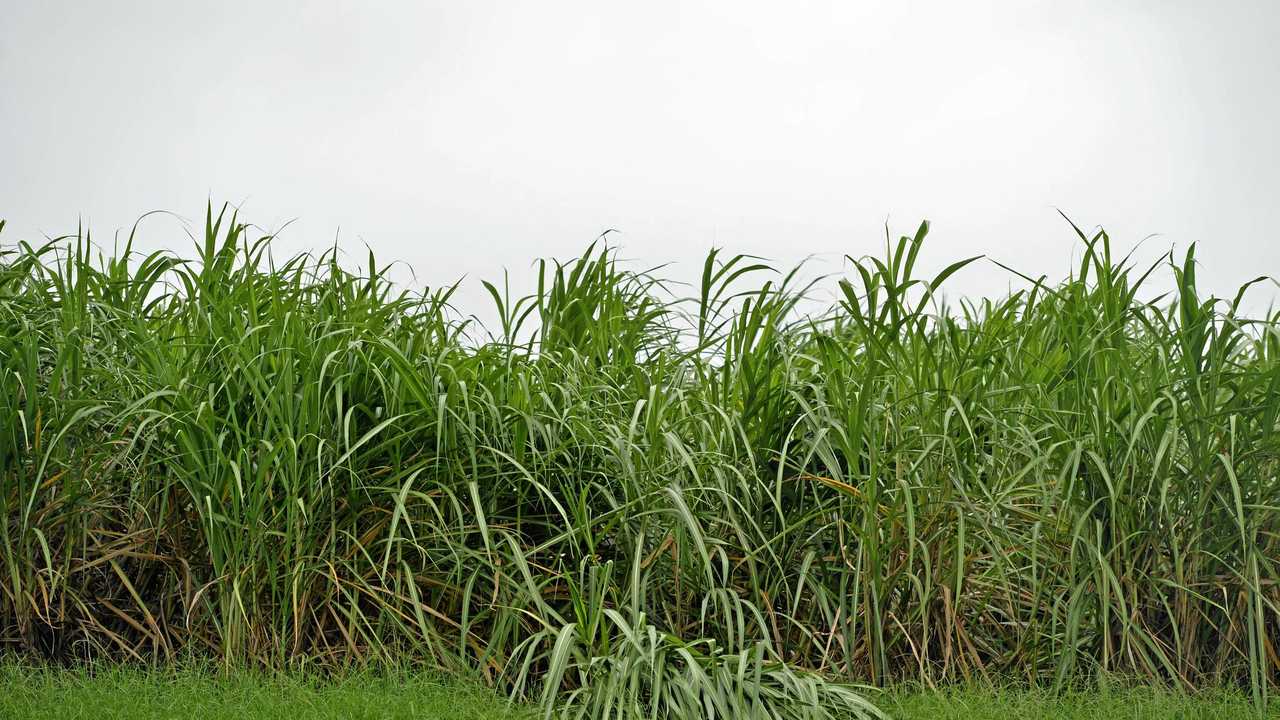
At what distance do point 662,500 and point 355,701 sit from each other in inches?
37.6

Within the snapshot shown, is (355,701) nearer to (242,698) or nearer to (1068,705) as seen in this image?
(242,698)

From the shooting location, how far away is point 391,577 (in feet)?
9.70

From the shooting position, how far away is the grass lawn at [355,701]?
246 centimetres

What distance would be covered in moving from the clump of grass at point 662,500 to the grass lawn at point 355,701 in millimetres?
91

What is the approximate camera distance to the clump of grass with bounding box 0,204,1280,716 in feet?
9.09

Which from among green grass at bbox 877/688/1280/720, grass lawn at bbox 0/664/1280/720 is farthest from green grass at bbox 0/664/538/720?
green grass at bbox 877/688/1280/720

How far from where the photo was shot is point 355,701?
97.8 inches

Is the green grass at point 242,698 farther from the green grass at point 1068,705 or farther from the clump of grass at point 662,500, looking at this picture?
the green grass at point 1068,705

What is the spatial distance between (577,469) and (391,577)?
0.61 meters

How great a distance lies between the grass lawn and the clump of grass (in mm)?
91

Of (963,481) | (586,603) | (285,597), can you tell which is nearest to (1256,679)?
(963,481)

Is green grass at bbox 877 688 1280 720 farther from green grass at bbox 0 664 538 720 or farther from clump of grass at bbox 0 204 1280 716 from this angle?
green grass at bbox 0 664 538 720

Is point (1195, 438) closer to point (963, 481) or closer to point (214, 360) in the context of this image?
point (963, 481)

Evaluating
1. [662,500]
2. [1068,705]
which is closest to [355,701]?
[662,500]
